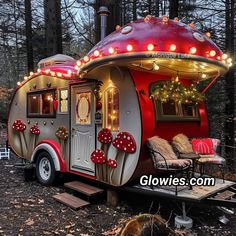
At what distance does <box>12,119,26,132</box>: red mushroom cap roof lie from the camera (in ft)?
27.6

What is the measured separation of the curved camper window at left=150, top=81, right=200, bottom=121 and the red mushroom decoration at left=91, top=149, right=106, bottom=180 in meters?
1.28

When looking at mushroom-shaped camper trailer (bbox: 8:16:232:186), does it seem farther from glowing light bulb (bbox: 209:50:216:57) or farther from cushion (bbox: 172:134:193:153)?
cushion (bbox: 172:134:193:153)

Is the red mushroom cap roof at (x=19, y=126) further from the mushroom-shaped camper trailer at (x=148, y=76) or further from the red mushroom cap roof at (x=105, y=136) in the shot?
the red mushroom cap roof at (x=105, y=136)

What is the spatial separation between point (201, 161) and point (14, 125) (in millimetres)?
5176

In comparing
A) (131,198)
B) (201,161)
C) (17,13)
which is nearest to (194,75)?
(201,161)

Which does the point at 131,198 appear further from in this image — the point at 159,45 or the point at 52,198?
the point at 159,45

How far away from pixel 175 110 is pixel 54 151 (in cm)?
285

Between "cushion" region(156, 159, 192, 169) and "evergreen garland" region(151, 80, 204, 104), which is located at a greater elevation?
"evergreen garland" region(151, 80, 204, 104)

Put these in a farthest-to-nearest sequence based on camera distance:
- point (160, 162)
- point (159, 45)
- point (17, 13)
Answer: point (17, 13)
point (160, 162)
point (159, 45)

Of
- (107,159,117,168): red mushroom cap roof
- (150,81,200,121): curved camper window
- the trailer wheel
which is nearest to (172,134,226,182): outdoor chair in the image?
(150,81,200,121): curved camper window

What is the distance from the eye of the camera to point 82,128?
6.60 meters

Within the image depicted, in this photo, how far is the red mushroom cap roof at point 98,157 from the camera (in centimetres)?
601

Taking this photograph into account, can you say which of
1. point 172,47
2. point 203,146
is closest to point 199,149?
point 203,146

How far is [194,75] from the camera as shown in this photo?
254 inches
